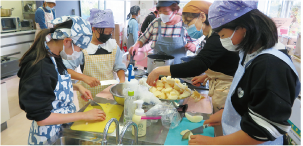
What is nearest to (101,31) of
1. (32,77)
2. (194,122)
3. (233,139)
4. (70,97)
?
(70,97)

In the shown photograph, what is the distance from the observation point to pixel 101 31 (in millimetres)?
1886

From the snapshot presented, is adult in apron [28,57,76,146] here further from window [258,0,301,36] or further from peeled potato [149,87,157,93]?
window [258,0,301,36]

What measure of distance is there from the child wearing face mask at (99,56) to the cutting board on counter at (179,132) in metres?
0.88

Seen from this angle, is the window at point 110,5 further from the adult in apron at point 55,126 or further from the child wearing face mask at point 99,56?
the adult in apron at point 55,126

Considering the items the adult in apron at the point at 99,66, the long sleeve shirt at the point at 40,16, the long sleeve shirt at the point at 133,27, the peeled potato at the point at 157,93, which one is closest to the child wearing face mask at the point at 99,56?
the adult in apron at the point at 99,66

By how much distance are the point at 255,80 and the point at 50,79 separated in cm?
98

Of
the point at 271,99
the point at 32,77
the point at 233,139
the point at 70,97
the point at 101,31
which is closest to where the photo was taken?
the point at 271,99

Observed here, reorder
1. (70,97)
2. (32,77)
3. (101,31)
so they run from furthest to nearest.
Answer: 1. (101,31)
2. (70,97)
3. (32,77)

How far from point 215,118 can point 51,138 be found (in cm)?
98

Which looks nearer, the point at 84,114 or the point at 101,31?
the point at 84,114

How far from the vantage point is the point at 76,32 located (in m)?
1.13

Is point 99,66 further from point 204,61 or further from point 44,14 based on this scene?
point 44,14

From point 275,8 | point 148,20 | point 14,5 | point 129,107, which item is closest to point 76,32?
point 129,107

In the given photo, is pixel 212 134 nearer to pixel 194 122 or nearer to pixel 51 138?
pixel 194 122
